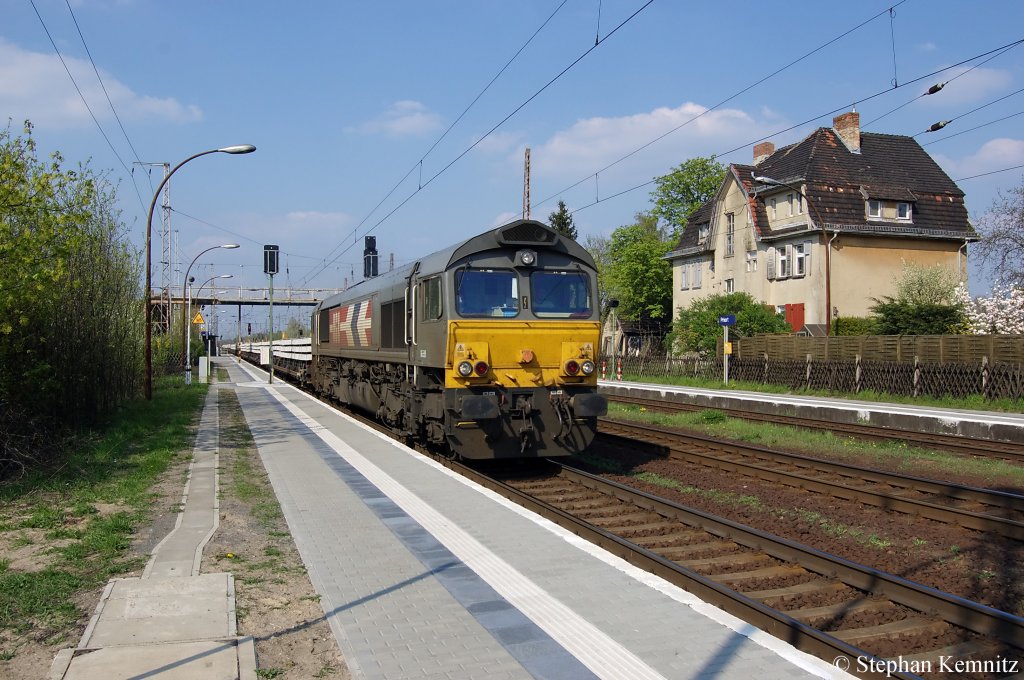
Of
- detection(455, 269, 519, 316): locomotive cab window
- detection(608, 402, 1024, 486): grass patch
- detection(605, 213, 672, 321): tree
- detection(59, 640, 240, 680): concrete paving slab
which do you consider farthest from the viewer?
detection(605, 213, 672, 321): tree

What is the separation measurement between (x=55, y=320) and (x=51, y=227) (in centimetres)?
330

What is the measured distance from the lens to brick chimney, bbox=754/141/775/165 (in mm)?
54000

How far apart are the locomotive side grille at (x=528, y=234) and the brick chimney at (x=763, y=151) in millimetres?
45050

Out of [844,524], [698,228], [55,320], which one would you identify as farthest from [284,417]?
[698,228]

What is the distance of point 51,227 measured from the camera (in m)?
12.4

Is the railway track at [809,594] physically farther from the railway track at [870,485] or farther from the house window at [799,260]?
the house window at [799,260]

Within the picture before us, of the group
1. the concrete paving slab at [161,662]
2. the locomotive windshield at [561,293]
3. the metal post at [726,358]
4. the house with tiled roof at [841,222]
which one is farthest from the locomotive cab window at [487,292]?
the house with tiled roof at [841,222]

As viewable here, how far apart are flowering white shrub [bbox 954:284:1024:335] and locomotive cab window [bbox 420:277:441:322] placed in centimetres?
2379

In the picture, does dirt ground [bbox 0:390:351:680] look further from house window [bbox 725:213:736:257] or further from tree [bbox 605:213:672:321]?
tree [bbox 605:213:672:321]

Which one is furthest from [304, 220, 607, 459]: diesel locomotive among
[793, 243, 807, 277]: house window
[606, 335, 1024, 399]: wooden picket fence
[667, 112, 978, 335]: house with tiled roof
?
[793, 243, 807, 277]: house window

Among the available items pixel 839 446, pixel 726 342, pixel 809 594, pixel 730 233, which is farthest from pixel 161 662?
pixel 730 233

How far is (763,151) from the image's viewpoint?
179 feet

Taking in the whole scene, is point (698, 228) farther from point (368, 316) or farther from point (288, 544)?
point (288, 544)

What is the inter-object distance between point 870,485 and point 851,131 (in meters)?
37.8
